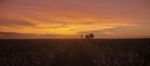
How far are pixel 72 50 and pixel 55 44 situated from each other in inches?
14.7

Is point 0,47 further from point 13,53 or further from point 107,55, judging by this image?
point 107,55

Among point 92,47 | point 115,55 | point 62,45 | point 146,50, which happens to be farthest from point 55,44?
point 146,50

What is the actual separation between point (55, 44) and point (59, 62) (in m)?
0.38

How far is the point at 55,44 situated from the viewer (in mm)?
7500

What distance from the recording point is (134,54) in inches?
295

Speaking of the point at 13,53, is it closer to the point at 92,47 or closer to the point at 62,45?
the point at 62,45

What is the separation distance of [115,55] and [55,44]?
4.14 ft

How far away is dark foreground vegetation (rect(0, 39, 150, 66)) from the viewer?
24.5ft

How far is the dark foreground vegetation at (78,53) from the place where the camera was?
7461mm

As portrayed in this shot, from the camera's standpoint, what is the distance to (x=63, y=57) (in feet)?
24.6

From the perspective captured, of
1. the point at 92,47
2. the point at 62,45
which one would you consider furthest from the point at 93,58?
A: the point at 62,45

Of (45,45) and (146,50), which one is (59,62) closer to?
(45,45)

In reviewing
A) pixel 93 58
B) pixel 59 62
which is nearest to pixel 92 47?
pixel 93 58

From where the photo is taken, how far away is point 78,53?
7.48m
